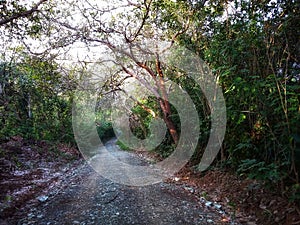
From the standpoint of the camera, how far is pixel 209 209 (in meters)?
3.68

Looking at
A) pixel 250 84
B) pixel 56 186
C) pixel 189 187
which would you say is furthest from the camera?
pixel 56 186

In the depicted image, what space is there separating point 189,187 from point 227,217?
1.78 m

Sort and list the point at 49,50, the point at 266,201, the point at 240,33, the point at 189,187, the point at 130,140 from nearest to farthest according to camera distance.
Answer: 1. the point at 266,201
2. the point at 240,33
3. the point at 189,187
4. the point at 49,50
5. the point at 130,140

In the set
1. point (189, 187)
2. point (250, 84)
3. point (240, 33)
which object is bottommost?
point (189, 187)

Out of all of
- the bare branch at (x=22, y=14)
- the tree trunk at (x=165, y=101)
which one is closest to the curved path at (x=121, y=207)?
the tree trunk at (x=165, y=101)

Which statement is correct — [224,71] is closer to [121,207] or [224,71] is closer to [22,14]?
[121,207]

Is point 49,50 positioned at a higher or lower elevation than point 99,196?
Answer: higher

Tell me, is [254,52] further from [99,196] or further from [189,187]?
[99,196]

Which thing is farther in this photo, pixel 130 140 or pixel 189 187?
pixel 130 140

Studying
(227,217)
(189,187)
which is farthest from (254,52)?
(189,187)

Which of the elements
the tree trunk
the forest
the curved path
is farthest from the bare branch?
the tree trunk

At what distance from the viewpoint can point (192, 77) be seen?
6633 millimetres

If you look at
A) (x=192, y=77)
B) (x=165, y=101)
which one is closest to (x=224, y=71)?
(x=192, y=77)

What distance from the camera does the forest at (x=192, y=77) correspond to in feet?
10.9
